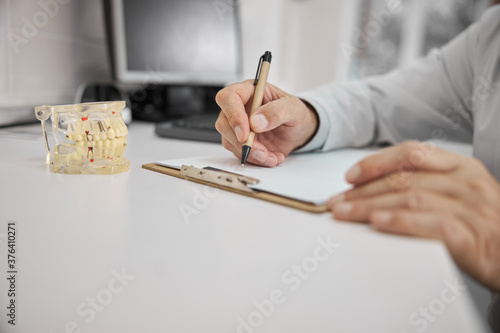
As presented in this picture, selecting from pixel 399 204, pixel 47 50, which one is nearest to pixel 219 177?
pixel 399 204

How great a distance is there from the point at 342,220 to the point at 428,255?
3.7 inches

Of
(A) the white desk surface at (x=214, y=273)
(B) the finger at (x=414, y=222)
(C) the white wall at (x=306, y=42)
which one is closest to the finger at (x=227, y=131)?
(A) the white desk surface at (x=214, y=273)

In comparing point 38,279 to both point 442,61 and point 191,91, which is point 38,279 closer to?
point 442,61

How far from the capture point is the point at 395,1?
11.6ft

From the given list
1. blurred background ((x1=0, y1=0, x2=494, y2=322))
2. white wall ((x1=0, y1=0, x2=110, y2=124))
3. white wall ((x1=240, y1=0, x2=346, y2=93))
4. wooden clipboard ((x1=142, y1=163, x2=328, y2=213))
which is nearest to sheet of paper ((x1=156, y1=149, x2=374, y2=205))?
wooden clipboard ((x1=142, y1=163, x2=328, y2=213))

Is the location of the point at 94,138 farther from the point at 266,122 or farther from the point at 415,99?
the point at 415,99

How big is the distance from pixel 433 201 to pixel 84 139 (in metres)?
0.46

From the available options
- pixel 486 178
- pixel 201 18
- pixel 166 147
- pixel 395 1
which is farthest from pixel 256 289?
pixel 395 1

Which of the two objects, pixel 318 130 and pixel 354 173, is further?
pixel 318 130

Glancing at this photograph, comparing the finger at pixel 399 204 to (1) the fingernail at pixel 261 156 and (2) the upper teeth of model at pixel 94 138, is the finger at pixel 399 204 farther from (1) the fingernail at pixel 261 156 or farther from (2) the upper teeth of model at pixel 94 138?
(2) the upper teeth of model at pixel 94 138

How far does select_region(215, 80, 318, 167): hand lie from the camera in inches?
23.6

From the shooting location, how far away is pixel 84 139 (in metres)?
0.56

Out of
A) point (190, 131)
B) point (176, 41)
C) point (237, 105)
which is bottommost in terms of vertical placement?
point (190, 131)

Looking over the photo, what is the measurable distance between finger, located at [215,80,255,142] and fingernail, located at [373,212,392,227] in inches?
11.1
